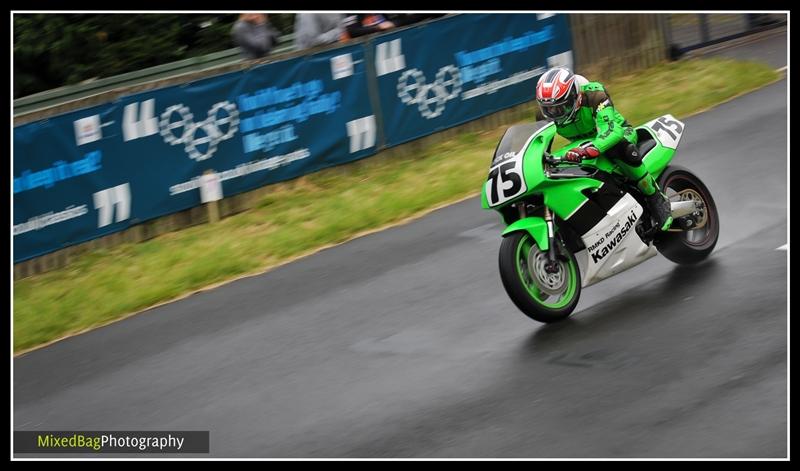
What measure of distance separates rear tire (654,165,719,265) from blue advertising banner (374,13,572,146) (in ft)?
20.3

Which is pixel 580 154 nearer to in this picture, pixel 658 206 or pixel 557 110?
pixel 557 110

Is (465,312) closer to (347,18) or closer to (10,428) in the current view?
(10,428)

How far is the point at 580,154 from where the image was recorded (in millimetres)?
8359

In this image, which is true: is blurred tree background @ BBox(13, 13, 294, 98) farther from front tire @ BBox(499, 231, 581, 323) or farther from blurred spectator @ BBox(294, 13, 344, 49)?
front tire @ BBox(499, 231, 581, 323)

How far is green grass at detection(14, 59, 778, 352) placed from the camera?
11.4 m

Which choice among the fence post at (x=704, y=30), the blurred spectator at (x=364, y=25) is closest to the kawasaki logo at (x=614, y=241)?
the blurred spectator at (x=364, y=25)

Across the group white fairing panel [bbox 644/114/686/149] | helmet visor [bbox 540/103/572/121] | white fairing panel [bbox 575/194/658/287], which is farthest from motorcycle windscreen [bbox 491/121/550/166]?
white fairing panel [bbox 644/114/686/149]

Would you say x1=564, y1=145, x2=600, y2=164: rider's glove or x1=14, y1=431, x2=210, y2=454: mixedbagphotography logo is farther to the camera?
x1=564, y1=145, x2=600, y2=164: rider's glove

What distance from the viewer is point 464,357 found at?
8273mm

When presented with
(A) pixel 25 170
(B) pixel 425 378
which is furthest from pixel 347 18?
(B) pixel 425 378

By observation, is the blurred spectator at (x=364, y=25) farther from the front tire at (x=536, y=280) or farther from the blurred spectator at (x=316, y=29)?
the front tire at (x=536, y=280)

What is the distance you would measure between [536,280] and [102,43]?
1125cm

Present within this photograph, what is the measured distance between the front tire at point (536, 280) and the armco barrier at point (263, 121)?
6102mm

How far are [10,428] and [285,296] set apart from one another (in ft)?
10.3
